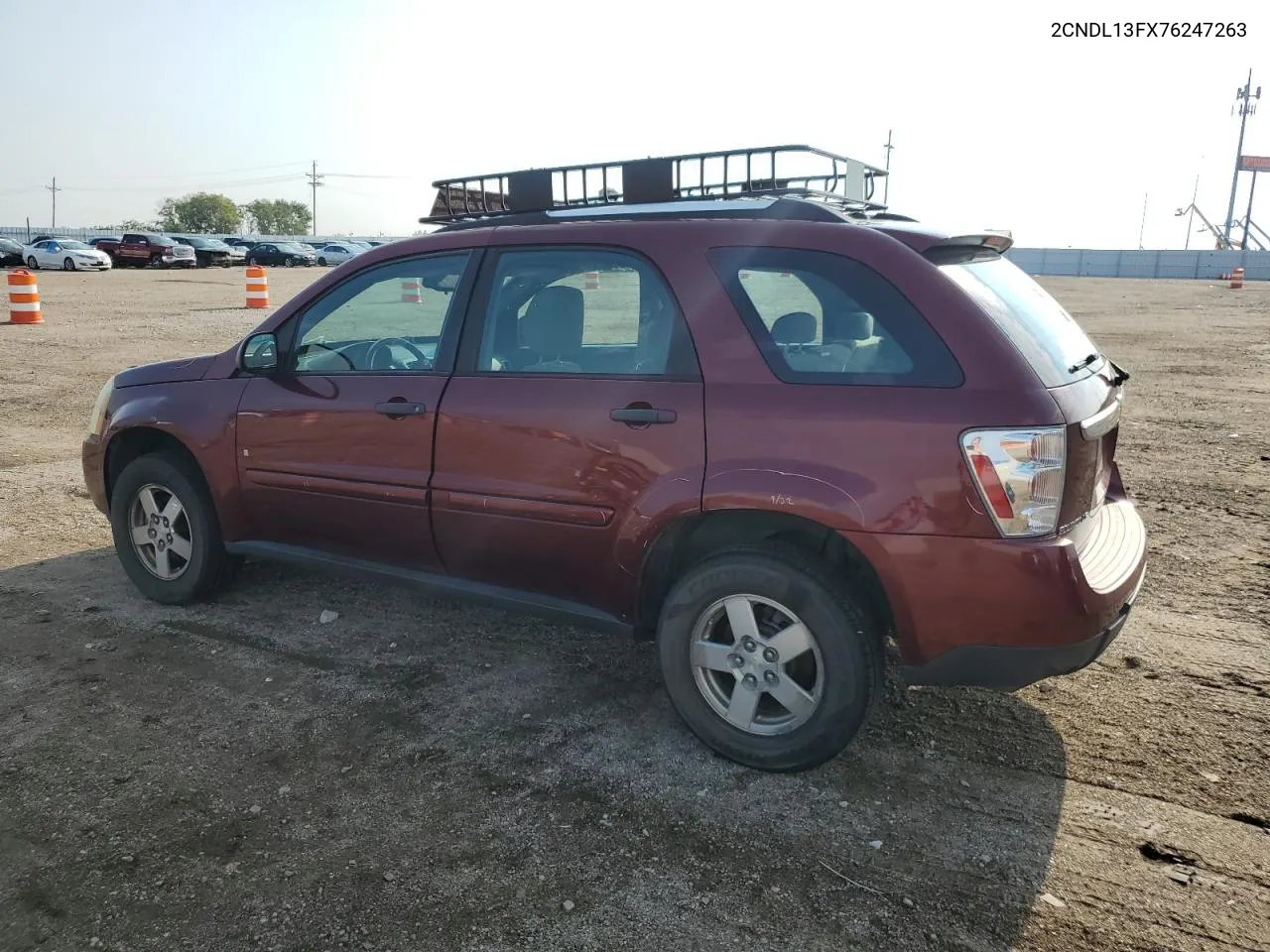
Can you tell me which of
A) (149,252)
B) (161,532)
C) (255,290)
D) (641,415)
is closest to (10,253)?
(149,252)

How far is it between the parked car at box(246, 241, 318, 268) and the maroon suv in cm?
4669

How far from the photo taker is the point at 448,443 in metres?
→ 3.76

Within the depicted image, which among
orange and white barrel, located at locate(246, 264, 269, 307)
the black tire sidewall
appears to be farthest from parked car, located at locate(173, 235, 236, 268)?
the black tire sidewall

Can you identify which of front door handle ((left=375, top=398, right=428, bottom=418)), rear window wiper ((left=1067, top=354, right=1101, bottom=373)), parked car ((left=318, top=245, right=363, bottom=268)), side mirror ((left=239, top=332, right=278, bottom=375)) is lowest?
front door handle ((left=375, top=398, right=428, bottom=418))

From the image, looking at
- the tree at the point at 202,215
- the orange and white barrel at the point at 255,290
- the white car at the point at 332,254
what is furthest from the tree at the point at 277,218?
the orange and white barrel at the point at 255,290

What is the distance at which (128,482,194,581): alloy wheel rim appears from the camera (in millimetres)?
4668

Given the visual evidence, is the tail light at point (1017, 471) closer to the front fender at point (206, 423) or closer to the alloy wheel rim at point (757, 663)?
the alloy wheel rim at point (757, 663)

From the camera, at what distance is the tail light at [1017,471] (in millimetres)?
2801

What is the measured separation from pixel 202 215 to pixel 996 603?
445ft

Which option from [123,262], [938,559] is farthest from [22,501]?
[123,262]

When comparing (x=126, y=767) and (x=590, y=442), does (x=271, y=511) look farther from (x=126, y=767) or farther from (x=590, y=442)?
(x=590, y=442)

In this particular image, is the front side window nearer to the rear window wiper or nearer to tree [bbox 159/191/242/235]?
the rear window wiper

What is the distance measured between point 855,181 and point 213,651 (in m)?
3.55

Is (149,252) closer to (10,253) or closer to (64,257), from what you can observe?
(64,257)
